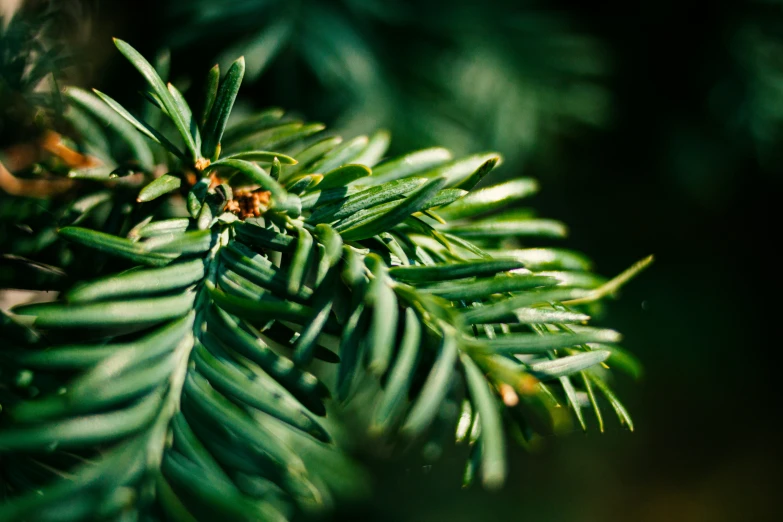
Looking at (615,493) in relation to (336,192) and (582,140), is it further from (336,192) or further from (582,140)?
(336,192)

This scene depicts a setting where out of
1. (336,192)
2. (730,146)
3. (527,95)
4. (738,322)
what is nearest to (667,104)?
(730,146)

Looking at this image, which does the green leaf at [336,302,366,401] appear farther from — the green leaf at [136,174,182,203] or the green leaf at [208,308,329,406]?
the green leaf at [136,174,182,203]

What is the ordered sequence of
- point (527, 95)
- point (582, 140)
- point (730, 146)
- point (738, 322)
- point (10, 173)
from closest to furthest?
point (10, 173) < point (527, 95) < point (730, 146) < point (582, 140) < point (738, 322)

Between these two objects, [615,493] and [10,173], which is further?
[615,493]

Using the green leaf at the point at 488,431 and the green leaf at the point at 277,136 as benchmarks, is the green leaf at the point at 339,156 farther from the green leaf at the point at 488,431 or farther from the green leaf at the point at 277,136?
the green leaf at the point at 488,431

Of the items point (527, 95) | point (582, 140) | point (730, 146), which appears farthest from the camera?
point (582, 140)

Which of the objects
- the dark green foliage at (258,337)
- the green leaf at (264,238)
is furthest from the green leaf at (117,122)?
the green leaf at (264,238)

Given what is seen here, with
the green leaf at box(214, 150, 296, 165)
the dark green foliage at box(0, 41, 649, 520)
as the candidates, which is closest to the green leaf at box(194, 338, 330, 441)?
the dark green foliage at box(0, 41, 649, 520)
